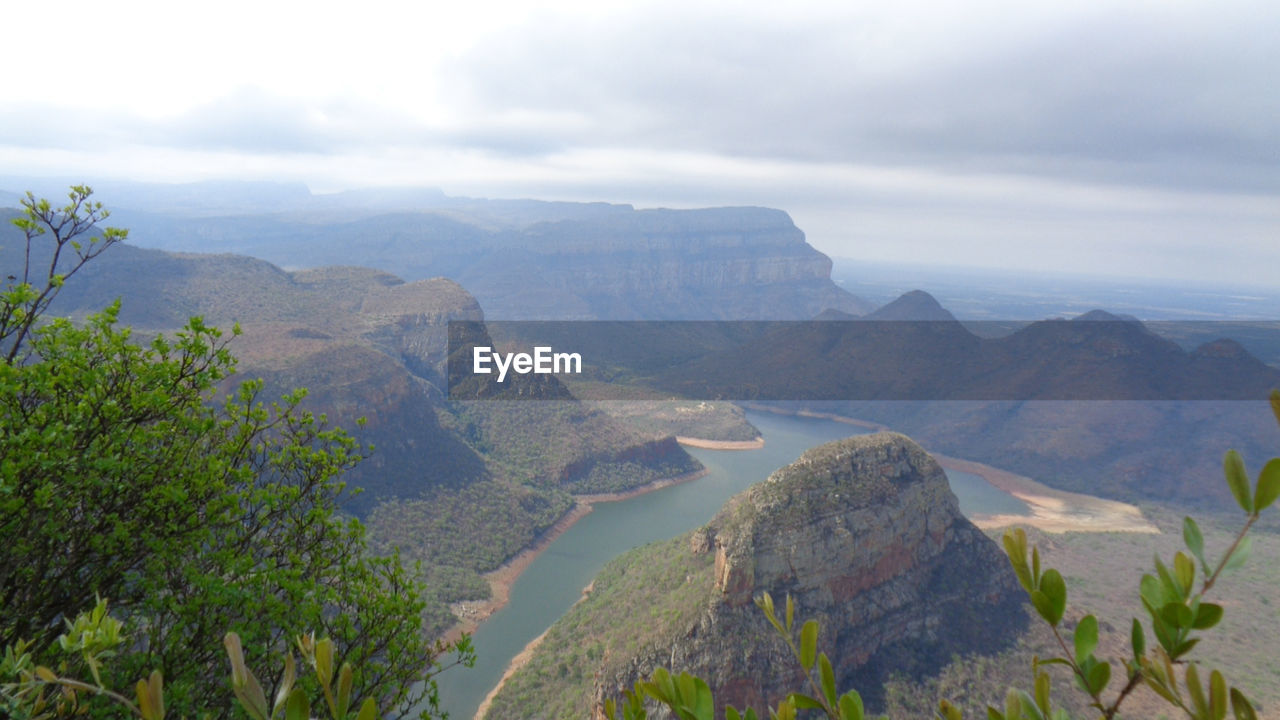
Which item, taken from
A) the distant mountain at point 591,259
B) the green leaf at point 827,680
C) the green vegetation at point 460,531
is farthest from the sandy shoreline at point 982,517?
the distant mountain at point 591,259

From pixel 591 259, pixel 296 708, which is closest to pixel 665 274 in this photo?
pixel 591 259

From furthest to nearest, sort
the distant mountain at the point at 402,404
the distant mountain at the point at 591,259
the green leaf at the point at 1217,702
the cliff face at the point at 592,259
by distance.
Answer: the distant mountain at the point at 591,259, the cliff face at the point at 592,259, the distant mountain at the point at 402,404, the green leaf at the point at 1217,702

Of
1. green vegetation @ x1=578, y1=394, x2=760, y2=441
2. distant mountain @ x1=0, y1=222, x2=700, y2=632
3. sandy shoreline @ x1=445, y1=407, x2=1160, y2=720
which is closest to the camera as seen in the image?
sandy shoreline @ x1=445, y1=407, x2=1160, y2=720

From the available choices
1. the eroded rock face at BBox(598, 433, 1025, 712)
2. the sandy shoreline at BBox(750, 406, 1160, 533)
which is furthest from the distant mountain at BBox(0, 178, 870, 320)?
the eroded rock face at BBox(598, 433, 1025, 712)

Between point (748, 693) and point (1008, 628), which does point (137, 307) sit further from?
point (1008, 628)

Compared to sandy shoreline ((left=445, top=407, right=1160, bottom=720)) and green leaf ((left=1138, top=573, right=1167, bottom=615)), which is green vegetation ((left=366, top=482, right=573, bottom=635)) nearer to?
sandy shoreline ((left=445, top=407, right=1160, bottom=720))

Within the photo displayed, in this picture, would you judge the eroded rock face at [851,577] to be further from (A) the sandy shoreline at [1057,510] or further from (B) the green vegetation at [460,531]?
(A) the sandy shoreline at [1057,510]
